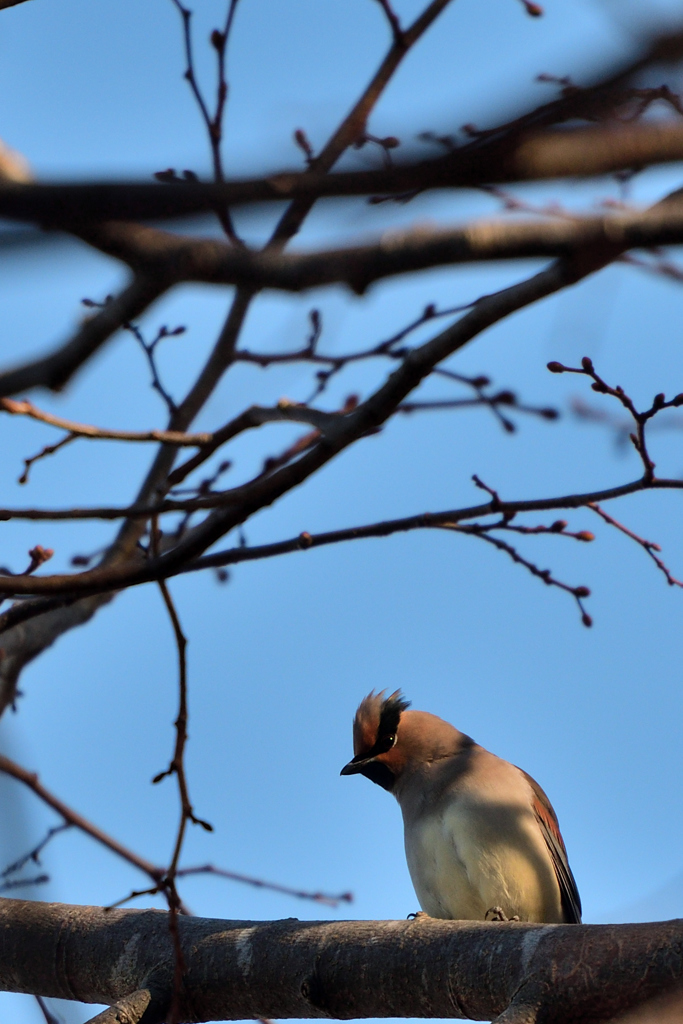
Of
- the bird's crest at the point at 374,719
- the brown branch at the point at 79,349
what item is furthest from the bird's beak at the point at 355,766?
the brown branch at the point at 79,349

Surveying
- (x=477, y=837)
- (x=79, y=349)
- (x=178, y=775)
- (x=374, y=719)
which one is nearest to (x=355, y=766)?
(x=374, y=719)

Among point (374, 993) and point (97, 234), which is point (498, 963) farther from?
point (97, 234)

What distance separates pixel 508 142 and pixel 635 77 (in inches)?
4.9

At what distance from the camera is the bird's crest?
16.8ft

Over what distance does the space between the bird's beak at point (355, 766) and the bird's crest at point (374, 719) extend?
0.03 metres

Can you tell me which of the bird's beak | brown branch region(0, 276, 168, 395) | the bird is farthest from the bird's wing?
brown branch region(0, 276, 168, 395)

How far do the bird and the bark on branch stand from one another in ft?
4.08

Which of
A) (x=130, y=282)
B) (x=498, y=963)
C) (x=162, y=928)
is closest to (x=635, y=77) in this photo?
(x=130, y=282)

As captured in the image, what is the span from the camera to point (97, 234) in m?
1.12

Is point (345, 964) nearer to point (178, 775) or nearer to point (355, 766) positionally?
point (178, 775)

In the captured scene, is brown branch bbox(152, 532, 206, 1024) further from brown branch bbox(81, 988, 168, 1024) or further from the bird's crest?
the bird's crest

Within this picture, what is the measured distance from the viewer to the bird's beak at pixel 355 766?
16.7 ft

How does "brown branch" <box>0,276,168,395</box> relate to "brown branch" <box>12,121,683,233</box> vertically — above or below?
above

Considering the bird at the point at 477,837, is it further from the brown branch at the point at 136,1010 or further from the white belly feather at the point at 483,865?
the brown branch at the point at 136,1010
